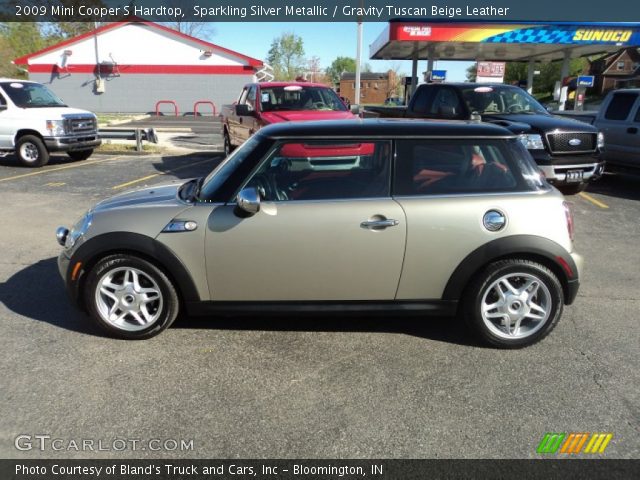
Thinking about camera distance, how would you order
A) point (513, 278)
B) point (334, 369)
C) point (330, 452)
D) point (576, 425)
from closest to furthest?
point (330, 452) < point (576, 425) < point (334, 369) < point (513, 278)

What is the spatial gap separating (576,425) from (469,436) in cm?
64

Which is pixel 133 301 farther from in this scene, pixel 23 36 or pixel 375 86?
pixel 375 86

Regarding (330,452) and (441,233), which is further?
(441,233)

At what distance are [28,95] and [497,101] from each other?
11.0m

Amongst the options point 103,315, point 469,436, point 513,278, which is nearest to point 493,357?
point 513,278

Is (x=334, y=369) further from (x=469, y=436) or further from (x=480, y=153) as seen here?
(x=480, y=153)

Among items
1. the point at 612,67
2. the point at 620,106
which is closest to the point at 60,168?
the point at 620,106

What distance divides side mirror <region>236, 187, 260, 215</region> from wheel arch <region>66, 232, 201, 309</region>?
2.08 ft

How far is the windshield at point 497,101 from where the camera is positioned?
31.1ft

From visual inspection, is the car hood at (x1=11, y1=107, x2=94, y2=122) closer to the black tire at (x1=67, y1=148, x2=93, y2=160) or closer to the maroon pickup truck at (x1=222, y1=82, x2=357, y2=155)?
the black tire at (x1=67, y1=148, x2=93, y2=160)

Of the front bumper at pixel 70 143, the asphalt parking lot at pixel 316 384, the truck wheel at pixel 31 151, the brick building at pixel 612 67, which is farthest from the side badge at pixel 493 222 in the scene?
the brick building at pixel 612 67

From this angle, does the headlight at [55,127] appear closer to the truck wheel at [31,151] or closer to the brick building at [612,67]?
the truck wheel at [31,151]

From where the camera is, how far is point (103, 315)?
373 centimetres

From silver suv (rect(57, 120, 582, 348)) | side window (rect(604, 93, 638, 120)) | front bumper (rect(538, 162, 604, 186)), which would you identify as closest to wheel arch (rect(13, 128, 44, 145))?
silver suv (rect(57, 120, 582, 348))
